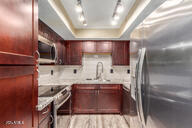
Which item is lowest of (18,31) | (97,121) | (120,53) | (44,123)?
(97,121)

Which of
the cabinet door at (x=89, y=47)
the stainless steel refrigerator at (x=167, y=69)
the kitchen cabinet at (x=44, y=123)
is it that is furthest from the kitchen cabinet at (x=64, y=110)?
the cabinet door at (x=89, y=47)

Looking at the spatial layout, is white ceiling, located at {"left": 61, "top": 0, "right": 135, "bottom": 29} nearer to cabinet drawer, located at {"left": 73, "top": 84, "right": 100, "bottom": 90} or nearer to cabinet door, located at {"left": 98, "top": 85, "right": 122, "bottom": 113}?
cabinet drawer, located at {"left": 73, "top": 84, "right": 100, "bottom": 90}

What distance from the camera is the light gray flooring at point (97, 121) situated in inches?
103

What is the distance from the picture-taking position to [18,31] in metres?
0.77

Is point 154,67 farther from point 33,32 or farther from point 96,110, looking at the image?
point 96,110

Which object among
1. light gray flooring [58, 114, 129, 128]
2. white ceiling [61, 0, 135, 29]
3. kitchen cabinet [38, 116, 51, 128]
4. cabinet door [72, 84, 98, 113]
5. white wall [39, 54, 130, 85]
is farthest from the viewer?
white wall [39, 54, 130, 85]

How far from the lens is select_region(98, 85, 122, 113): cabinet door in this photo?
321cm

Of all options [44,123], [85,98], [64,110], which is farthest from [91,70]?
[44,123]

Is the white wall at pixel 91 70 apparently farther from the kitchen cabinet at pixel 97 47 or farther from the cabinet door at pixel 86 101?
the cabinet door at pixel 86 101

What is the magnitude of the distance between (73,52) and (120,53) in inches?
56.5

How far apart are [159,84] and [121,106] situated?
258 centimetres

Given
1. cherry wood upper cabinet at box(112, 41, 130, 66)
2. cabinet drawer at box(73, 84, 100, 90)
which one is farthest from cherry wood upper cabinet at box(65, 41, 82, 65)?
cherry wood upper cabinet at box(112, 41, 130, 66)

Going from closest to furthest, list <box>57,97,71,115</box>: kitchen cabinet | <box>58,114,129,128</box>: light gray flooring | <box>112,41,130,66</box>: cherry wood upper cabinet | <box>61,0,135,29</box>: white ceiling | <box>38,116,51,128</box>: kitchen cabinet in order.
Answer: <box>38,116,51,128</box>: kitchen cabinet
<box>57,97,71,115</box>: kitchen cabinet
<box>61,0,135,29</box>: white ceiling
<box>58,114,129,128</box>: light gray flooring
<box>112,41,130,66</box>: cherry wood upper cabinet

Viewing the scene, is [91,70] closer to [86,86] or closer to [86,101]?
[86,86]
